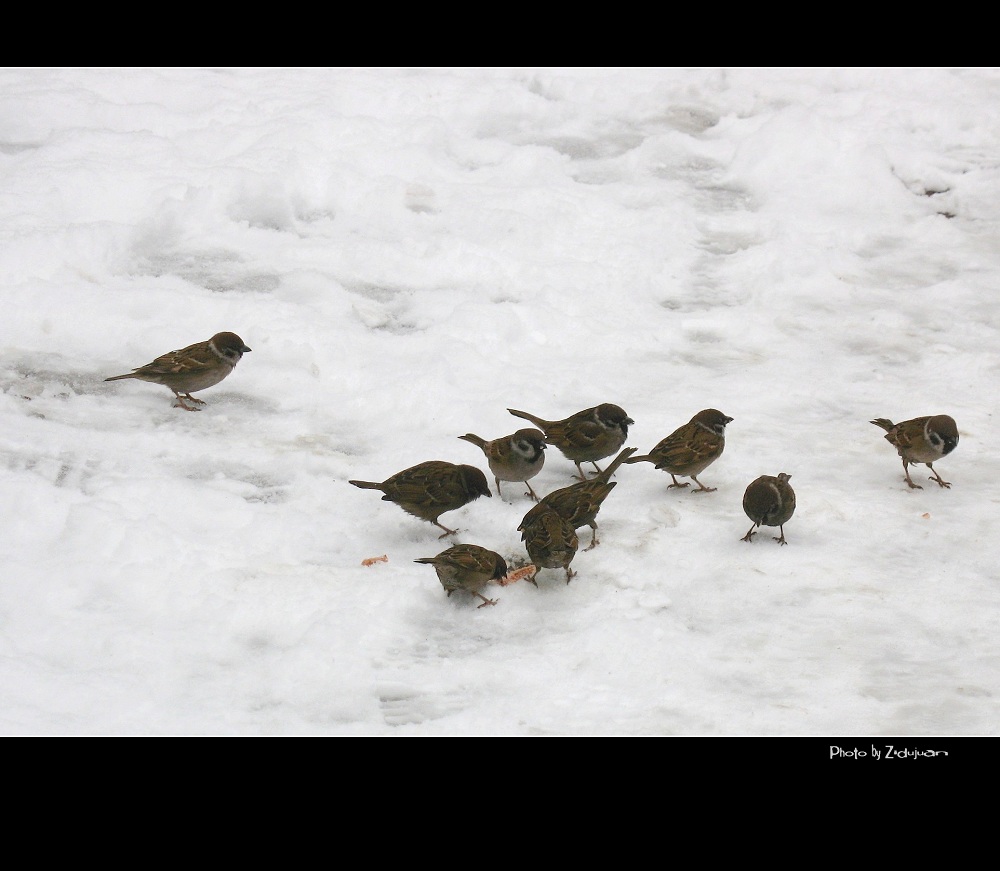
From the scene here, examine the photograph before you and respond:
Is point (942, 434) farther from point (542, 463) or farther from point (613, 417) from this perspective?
point (542, 463)

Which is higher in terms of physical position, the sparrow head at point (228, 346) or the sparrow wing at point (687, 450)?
the sparrow head at point (228, 346)

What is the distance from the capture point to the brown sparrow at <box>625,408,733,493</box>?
6.23 meters

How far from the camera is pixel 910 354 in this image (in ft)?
25.9

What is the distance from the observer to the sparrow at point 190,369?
6832mm

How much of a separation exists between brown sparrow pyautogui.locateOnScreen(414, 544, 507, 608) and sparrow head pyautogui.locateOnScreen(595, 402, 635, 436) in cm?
143

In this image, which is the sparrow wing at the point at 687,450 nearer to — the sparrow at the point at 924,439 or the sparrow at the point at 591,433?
the sparrow at the point at 591,433

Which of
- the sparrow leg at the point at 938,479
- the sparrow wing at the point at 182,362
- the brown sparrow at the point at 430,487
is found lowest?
the sparrow leg at the point at 938,479

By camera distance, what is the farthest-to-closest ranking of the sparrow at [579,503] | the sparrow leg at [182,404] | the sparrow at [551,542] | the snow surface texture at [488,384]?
the sparrow leg at [182,404]
the sparrow at [579,503]
the sparrow at [551,542]
the snow surface texture at [488,384]

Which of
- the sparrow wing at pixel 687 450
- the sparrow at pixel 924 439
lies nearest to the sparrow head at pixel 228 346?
the sparrow wing at pixel 687 450

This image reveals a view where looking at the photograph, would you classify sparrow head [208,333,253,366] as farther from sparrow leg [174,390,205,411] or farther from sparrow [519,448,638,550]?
sparrow [519,448,638,550]

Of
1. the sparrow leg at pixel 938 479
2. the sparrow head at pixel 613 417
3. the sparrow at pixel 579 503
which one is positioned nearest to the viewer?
the sparrow at pixel 579 503

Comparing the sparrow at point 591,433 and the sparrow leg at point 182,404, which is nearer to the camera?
the sparrow at point 591,433

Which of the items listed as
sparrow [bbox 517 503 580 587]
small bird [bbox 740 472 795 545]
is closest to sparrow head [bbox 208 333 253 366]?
sparrow [bbox 517 503 580 587]
